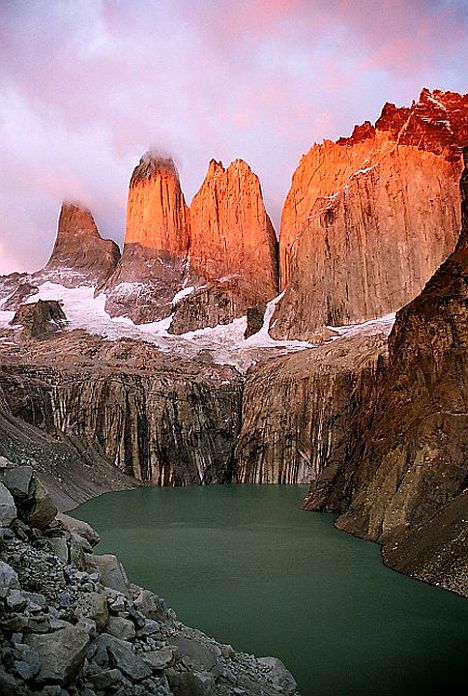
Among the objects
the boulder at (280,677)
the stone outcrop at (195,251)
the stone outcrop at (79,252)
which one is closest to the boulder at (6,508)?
the boulder at (280,677)

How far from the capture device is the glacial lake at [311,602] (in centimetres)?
962

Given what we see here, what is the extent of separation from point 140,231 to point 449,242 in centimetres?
6073

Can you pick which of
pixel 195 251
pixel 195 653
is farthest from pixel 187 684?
pixel 195 251

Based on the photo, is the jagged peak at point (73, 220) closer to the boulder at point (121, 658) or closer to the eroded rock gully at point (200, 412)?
the eroded rock gully at point (200, 412)

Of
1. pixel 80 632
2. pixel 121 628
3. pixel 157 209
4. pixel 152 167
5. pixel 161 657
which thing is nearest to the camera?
pixel 80 632

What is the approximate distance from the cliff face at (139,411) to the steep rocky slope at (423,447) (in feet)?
106

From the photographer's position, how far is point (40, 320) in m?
87.8

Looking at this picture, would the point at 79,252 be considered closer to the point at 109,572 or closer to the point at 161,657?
the point at 109,572

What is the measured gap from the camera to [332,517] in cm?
2727

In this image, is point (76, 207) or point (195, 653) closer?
point (195, 653)

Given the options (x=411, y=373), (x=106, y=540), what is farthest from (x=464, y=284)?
(x=106, y=540)

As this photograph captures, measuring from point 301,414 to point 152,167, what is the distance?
77.9 m

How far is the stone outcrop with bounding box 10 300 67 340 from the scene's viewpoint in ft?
282

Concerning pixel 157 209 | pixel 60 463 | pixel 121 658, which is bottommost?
pixel 60 463
